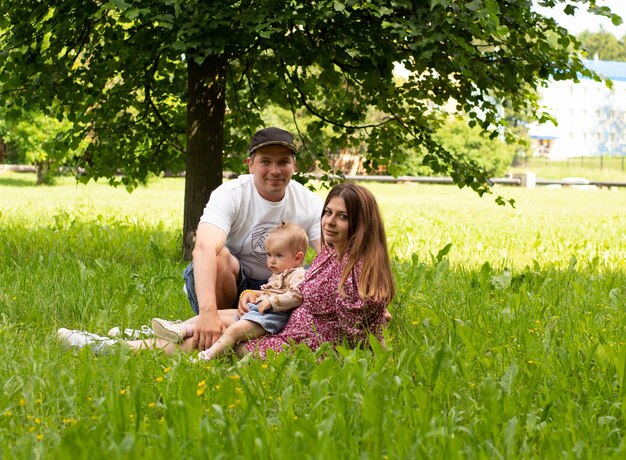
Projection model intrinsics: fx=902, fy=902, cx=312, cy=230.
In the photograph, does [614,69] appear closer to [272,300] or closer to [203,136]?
[203,136]

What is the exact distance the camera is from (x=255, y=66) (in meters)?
7.84

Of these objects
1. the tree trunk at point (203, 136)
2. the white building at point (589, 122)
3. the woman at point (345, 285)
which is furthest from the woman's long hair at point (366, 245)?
the white building at point (589, 122)

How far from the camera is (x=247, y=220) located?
4980 mm

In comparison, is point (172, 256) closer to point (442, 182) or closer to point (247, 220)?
point (247, 220)

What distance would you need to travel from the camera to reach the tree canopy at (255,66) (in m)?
6.07

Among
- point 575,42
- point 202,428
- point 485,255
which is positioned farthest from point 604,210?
point 202,428

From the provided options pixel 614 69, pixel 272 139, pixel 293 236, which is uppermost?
pixel 614 69

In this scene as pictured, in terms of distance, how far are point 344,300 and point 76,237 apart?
5601 millimetres

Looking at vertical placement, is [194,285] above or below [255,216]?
below

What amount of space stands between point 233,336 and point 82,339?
753 millimetres

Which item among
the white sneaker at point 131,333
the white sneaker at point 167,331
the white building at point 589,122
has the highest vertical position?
the white building at point 589,122

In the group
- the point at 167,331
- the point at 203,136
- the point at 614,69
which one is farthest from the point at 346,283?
the point at 614,69

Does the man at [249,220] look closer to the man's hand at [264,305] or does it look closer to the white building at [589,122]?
the man's hand at [264,305]

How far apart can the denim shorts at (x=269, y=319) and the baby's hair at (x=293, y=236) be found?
1.33ft
